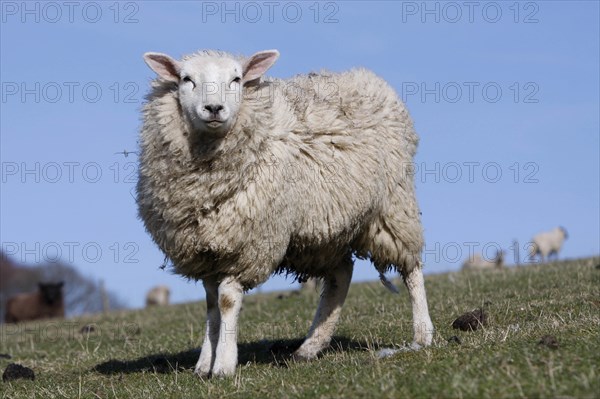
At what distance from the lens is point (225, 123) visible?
7.85 metres

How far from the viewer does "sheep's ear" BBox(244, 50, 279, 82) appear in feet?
27.7

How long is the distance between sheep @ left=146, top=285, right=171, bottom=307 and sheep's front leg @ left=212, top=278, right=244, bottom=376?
30.0m

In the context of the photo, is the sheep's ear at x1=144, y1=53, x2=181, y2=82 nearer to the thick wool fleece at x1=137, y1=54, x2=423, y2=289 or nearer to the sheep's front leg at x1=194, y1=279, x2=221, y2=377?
the thick wool fleece at x1=137, y1=54, x2=423, y2=289

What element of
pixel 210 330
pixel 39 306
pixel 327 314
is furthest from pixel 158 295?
pixel 210 330

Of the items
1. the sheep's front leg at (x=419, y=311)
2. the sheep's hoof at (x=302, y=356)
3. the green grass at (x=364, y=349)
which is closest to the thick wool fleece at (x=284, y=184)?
the sheep's front leg at (x=419, y=311)

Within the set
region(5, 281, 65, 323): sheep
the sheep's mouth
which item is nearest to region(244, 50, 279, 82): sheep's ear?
the sheep's mouth

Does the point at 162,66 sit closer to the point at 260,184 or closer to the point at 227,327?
the point at 260,184

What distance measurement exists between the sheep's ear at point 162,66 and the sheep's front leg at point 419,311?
312 cm

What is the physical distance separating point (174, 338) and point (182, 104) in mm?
4804

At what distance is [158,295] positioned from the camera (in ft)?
125

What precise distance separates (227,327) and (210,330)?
1.77 ft

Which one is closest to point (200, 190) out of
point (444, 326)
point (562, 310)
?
point (444, 326)

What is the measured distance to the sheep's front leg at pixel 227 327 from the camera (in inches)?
302

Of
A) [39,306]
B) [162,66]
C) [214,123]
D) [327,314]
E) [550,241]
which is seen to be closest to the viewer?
[214,123]
